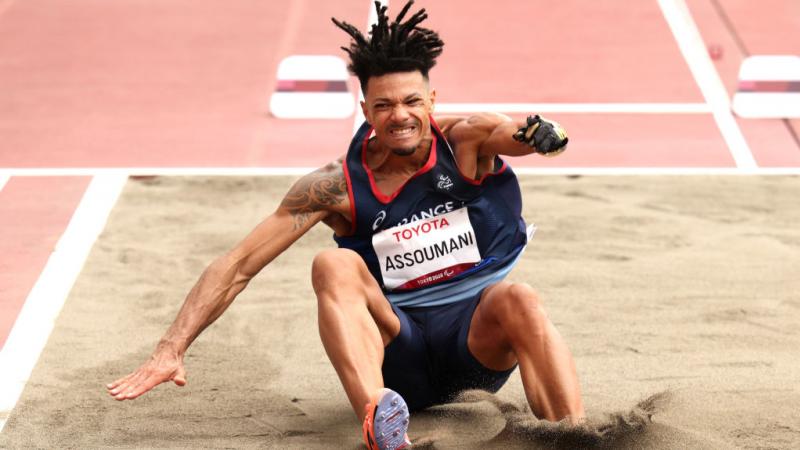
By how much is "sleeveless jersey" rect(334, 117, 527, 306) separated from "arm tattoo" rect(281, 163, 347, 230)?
4 cm

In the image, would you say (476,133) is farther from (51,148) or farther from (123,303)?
(51,148)

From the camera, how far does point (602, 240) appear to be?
7.02 metres

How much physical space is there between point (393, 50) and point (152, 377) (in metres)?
1.32

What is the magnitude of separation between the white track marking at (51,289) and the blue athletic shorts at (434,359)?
4.71 feet

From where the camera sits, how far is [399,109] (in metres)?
4.71

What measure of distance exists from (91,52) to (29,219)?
10.2ft

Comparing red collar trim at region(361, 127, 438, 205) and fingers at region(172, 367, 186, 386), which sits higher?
red collar trim at region(361, 127, 438, 205)

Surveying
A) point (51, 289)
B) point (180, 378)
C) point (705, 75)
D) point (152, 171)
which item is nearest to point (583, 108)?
point (705, 75)

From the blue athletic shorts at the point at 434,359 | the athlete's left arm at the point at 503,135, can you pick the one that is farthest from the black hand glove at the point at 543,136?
the blue athletic shorts at the point at 434,359

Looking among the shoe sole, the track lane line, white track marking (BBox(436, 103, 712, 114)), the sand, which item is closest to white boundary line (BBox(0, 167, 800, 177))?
the track lane line

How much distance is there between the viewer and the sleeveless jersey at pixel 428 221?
15.9ft

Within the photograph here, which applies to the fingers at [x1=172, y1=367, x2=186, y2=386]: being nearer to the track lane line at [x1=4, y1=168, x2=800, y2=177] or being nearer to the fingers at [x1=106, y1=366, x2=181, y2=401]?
the fingers at [x1=106, y1=366, x2=181, y2=401]

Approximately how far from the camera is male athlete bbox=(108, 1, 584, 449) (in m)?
4.59

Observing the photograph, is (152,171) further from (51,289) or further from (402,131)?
(402,131)
